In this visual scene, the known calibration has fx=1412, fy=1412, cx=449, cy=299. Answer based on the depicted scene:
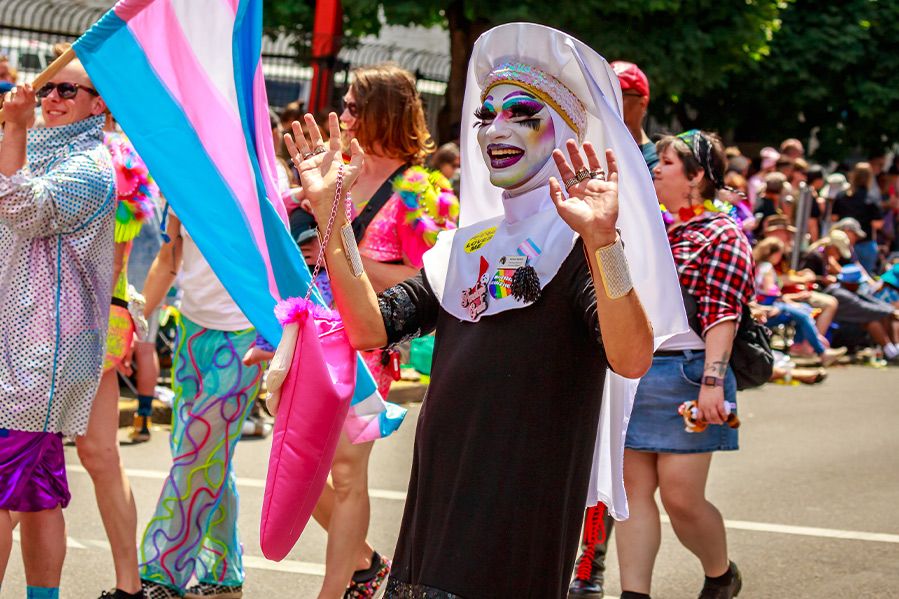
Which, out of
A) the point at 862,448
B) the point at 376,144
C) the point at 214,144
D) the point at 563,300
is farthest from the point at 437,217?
the point at 862,448

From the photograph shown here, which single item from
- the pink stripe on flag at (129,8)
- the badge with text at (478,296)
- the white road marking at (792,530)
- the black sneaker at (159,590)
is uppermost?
the pink stripe on flag at (129,8)

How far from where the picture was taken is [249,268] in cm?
450

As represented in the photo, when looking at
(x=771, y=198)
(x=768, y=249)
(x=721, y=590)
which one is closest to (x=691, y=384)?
(x=721, y=590)

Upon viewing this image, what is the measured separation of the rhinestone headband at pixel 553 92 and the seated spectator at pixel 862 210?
15999 millimetres

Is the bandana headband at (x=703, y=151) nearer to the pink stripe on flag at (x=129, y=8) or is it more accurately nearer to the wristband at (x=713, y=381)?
the wristband at (x=713, y=381)

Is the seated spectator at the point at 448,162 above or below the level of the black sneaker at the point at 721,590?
above

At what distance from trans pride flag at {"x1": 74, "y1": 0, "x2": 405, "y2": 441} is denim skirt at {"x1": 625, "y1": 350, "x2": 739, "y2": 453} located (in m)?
1.13

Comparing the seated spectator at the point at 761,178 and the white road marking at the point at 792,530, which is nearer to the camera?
the white road marking at the point at 792,530

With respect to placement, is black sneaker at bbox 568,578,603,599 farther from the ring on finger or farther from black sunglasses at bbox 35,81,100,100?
the ring on finger

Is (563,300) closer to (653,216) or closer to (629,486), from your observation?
(653,216)

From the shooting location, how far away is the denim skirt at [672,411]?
538 centimetres

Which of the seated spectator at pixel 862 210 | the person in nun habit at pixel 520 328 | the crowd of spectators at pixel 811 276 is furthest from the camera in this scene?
the seated spectator at pixel 862 210

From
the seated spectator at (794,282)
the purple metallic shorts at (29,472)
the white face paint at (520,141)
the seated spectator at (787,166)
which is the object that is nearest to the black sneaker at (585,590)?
the purple metallic shorts at (29,472)

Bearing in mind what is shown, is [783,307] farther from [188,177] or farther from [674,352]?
[188,177]
